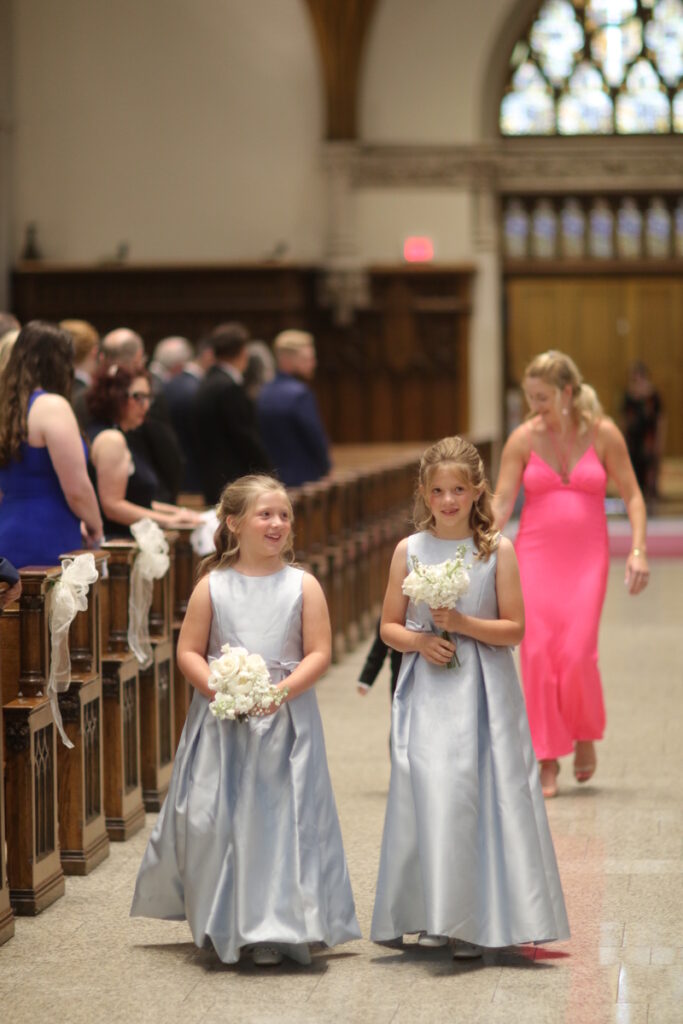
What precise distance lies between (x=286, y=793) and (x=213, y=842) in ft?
0.72

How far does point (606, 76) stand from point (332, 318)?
4381 mm

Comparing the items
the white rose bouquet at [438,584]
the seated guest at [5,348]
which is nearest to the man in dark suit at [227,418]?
the seated guest at [5,348]

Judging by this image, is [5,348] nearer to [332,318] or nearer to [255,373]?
[255,373]

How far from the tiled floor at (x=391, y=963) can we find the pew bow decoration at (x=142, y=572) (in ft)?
2.32

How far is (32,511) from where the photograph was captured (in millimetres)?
5730

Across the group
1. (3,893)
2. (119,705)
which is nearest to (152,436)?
(119,705)

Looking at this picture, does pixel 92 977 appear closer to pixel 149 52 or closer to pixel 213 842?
pixel 213 842

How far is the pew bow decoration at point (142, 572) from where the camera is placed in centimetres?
583

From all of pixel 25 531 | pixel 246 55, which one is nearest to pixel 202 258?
pixel 246 55

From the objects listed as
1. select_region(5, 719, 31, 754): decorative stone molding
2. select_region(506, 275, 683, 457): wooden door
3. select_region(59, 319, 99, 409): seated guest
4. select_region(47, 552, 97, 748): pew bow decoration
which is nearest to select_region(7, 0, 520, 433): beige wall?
select_region(506, 275, 683, 457): wooden door

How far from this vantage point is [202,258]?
1927cm

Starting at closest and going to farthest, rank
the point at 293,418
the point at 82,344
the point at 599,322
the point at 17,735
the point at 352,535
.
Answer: the point at 17,735, the point at 82,344, the point at 293,418, the point at 352,535, the point at 599,322

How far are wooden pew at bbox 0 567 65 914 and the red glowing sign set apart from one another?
14.8 metres

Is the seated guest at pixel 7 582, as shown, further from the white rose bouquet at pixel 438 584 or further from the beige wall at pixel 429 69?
the beige wall at pixel 429 69
